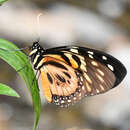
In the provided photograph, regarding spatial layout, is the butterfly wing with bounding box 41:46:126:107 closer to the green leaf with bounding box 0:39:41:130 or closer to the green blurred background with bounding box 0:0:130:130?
the green leaf with bounding box 0:39:41:130

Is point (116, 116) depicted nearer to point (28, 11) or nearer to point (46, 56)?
point (28, 11)

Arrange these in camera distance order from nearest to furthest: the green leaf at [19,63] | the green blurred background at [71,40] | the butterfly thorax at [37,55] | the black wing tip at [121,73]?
the green leaf at [19,63], the black wing tip at [121,73], the butterfly thorax at [37,55], the green blurred background at [71,40]

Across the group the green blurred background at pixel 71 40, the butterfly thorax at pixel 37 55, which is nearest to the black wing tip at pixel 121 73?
the butterfly thorax at pixel 37 55

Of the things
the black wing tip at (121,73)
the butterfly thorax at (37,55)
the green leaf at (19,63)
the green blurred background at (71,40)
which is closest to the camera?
the green leaf at (19,63)

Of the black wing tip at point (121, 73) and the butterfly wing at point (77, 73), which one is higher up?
the butterfly wing at point (77, 73)

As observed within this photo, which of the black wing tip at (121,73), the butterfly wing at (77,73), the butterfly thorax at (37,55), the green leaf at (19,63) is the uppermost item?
the butterfly thorax at (37,55)

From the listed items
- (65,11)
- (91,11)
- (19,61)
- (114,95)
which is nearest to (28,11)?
(65,11)

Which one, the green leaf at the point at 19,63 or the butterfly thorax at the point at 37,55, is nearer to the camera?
the green leaf at the point at 19,63

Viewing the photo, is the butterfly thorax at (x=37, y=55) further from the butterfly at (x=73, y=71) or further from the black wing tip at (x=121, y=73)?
the black wing tip at (x=121, y=73)
